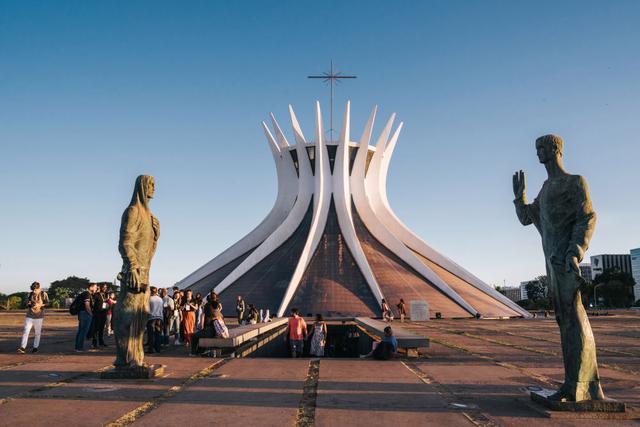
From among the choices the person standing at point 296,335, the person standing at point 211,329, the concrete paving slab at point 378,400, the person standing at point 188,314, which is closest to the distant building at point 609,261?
the person standing at point 296,335

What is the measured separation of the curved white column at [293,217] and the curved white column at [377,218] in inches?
126

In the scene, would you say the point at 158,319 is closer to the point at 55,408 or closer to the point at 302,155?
the point at 55,408

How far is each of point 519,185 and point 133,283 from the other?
4.56 m

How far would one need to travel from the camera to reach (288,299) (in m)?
25.1

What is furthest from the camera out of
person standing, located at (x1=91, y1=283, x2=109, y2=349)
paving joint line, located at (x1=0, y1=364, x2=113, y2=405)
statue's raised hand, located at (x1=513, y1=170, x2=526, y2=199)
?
person standing, located at (x1=91, y1=283, x2=109, y2=349)

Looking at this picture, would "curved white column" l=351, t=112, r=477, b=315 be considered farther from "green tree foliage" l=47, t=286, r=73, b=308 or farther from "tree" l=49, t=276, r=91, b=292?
"tree" l=49, t=276, r=91, b=292

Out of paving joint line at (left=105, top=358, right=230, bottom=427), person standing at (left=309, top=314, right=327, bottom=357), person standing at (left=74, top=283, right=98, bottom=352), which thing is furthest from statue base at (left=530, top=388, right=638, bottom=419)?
person standing at (left=74, top=283, right=98, bottom=352)

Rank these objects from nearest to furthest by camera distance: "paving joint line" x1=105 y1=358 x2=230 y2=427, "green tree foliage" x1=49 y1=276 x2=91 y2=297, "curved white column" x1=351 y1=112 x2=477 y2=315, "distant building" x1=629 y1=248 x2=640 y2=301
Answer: "paving joint line" x1=105 y1=358 x2=230 y2=427
"curved white column" x1=351 y1=112 x2=477 y2=315
"green tree foliage" x1=49 y1=276 x2=91 y2=297
"distant building" x1=629 y1=248 x2=640 y2=301

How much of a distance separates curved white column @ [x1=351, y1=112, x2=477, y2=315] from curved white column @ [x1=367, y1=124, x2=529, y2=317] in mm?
276

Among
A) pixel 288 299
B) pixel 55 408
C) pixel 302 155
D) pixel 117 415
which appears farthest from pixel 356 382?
pixel 302 155

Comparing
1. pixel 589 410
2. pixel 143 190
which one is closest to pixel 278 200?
pixel 143 190

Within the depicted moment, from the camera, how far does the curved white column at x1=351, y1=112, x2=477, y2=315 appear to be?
26656 mm

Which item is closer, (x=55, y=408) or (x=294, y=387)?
(x=55, y=408)

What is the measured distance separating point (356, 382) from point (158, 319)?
5.17 m
